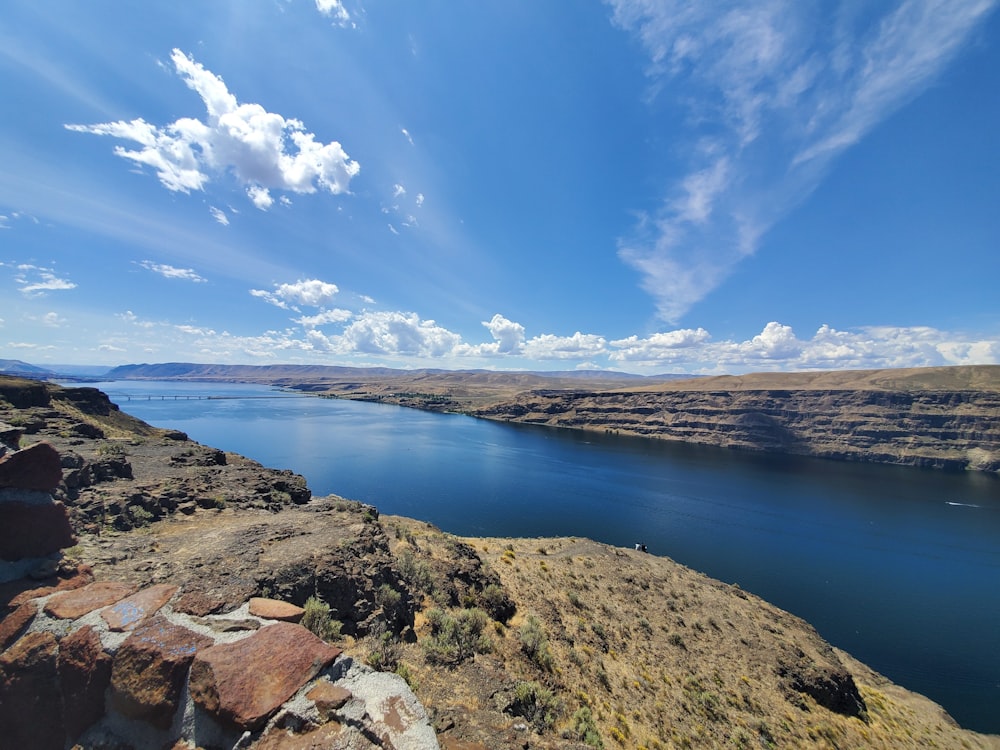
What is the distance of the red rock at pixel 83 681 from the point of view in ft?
19.1

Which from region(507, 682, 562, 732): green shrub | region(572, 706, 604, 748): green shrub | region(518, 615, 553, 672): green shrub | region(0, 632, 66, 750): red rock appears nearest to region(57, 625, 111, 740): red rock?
region(0, 632, 66, 750): red rock

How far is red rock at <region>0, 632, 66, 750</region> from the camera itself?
5.89 m

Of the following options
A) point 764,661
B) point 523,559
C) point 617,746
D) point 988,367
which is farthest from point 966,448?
point 617,746

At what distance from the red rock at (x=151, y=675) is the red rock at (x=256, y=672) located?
30cm

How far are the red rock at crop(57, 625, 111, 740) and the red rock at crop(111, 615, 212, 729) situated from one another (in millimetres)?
260

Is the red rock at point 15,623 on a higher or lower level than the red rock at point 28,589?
lower

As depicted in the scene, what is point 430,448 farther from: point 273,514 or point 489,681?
point 489,681

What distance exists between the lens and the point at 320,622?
941 centimetres

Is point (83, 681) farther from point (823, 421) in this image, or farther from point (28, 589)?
point (823, 421)

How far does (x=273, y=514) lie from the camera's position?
58.4 feet

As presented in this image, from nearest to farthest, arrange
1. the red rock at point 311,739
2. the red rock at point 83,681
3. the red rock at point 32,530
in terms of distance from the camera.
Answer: the red rock at point 311,739
the red rock at point 83,681
the red rock at point 32,530

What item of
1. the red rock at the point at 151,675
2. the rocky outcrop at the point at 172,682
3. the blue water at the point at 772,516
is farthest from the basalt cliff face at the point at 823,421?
the red rock at the point at 151,675

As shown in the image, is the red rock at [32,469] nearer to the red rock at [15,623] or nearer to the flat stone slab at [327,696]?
the red rock at [15,623]

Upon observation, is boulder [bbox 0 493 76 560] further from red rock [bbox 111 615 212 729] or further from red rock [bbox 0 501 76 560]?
red rock [bbox 111 615 212 729]
